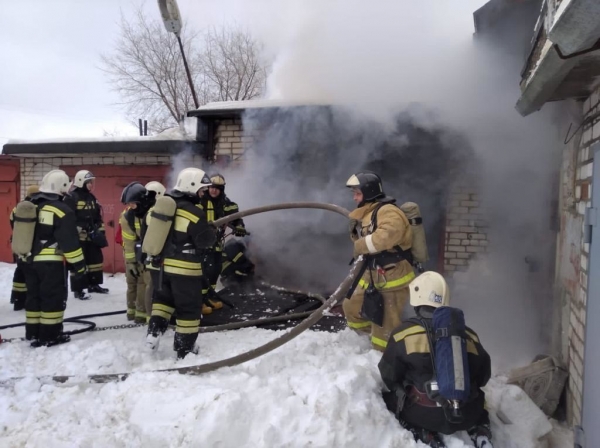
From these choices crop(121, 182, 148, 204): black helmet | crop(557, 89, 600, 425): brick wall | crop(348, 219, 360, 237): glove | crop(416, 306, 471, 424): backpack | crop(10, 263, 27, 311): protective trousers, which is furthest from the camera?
crop(10, 263, 27, 311): protective trousers

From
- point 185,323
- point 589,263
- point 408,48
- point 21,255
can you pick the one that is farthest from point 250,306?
point 408,48

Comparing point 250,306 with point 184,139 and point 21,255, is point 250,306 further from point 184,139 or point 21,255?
point 184,139

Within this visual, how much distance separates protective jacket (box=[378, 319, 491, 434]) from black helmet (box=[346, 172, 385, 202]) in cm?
154

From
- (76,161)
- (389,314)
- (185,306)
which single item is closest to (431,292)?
(389,314)

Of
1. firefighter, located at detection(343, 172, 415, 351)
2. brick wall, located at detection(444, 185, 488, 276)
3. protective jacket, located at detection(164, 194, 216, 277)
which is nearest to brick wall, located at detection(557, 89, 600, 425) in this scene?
firefighter, located at detection(343, 172, 415, 351)

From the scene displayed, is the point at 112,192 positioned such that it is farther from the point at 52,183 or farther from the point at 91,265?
the point at 52,183

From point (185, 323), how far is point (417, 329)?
2229 millimetres

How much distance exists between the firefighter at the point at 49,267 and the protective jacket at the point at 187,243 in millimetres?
1201

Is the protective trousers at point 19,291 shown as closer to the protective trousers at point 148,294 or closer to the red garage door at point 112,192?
the protective trousers at point 148,294

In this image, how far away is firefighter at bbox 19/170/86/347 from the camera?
4.64 m

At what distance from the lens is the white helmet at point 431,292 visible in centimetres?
302

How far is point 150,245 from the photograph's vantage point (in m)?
4.18

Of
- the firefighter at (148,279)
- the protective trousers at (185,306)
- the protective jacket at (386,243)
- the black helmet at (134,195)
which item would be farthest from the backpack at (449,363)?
the black helmet at (134,195)

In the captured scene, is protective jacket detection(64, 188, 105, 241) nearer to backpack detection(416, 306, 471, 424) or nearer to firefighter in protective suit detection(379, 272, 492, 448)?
firefighter in protective suit detection(379, 272, 492, 448)
